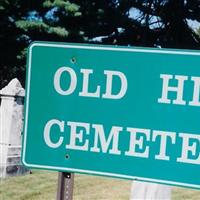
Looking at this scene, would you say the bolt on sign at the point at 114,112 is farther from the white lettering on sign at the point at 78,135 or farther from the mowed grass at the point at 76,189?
the mowed grass at the point at 76,189

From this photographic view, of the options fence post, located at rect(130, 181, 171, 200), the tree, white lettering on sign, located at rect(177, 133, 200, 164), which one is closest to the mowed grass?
fence post, located at rect(130, 181, 171, 200)

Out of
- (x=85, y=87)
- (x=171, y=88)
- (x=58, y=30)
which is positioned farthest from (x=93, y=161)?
(x=58, y=30)

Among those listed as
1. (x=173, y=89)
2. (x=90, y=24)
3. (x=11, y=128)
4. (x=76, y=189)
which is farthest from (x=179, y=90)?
(x=90, y=24)

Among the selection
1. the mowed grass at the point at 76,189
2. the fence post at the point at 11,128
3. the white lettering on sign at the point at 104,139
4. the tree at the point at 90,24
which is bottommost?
the mowed grass at the point at 76,189

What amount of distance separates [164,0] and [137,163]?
24.2m

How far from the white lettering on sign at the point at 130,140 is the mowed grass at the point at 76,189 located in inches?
208

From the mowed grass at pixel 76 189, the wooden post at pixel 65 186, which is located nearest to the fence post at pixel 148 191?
the wooden post at pixel 65 186

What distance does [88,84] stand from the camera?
168 cm

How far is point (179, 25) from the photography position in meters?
24.3

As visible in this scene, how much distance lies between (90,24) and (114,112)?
20.0m

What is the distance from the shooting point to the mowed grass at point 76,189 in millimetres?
6953

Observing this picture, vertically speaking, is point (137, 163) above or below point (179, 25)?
below

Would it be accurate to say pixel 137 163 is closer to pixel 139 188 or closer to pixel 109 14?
pixel 139 188

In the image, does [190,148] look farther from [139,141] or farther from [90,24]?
[90,24]
